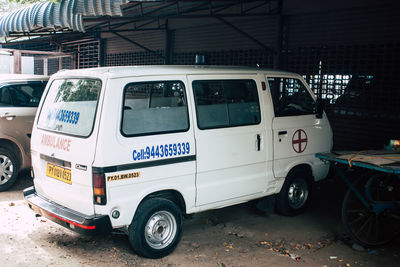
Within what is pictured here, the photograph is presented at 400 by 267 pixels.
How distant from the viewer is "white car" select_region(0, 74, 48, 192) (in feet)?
22.4

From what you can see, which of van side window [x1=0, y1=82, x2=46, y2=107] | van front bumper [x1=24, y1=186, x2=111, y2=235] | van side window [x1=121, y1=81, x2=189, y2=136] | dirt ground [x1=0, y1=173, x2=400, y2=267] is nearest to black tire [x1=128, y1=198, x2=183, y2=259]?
dirt ground [x1=0, y1=173, x2=400, y2=267]

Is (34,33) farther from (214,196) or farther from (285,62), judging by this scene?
(214,196)

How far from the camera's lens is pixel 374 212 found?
4.91 metres

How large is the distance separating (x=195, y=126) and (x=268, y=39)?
541 cm

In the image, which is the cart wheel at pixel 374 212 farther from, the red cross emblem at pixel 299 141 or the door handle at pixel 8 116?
the door handle at pixel 8 116

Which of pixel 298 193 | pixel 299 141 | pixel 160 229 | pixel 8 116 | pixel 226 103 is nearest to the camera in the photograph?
pixel 160 229

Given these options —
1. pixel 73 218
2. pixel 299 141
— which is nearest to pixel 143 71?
pixel 73 218

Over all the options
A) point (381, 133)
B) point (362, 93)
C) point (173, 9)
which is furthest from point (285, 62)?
point (173, 9)

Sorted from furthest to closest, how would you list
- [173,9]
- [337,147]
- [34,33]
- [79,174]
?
[34,33] → [173,9] → [337,147] → [79,174]

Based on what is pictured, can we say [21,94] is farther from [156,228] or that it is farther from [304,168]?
[304,168]

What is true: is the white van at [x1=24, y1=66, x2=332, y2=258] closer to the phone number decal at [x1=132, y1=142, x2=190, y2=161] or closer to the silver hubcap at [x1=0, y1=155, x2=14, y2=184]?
the phone number decal at [x1=132, y1=142, x2=190, y2=161]

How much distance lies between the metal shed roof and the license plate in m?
3.90

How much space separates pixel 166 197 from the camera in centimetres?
459

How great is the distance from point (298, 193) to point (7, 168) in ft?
15.2
